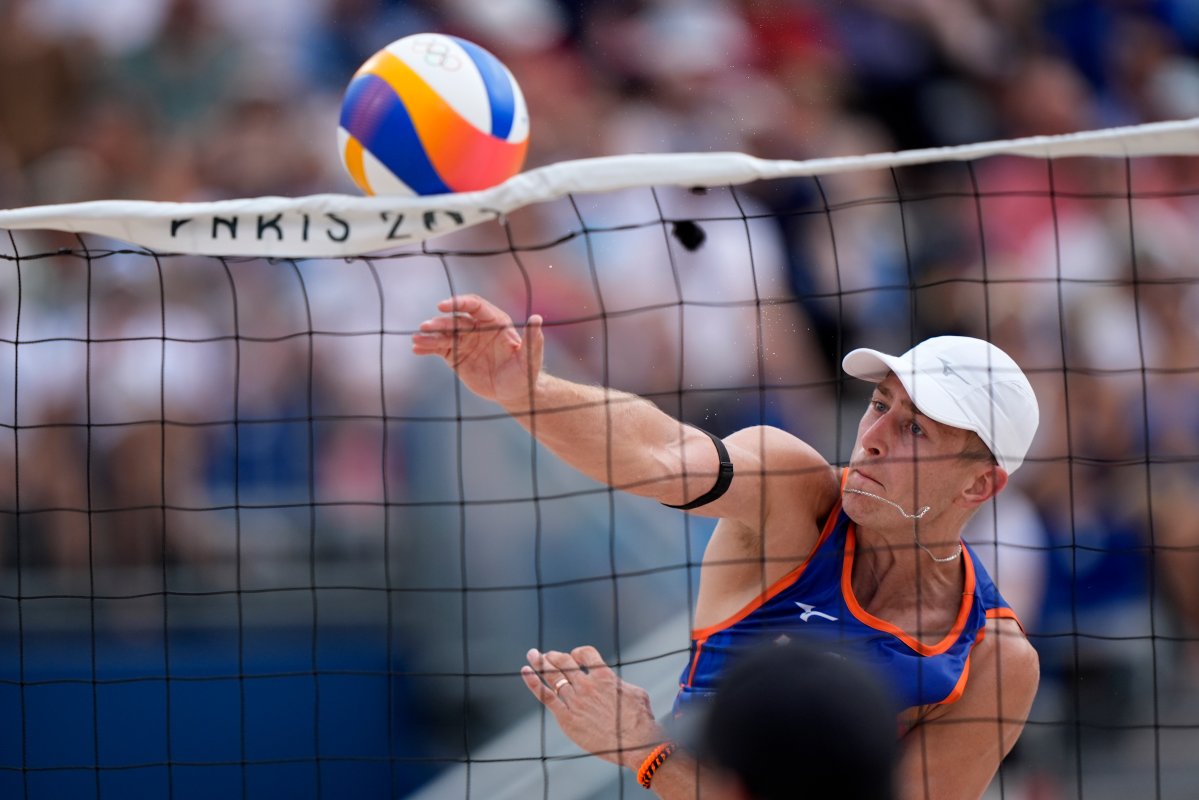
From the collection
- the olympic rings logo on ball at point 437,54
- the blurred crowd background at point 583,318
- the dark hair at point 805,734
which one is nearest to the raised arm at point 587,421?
the olympic rings logo on ball at point 437,54

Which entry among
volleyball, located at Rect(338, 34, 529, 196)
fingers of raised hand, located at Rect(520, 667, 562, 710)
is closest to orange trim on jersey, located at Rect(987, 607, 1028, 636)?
fingers of raised hand, located at Rect(520, 667, 562, 710)

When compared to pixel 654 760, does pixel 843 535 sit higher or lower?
higher

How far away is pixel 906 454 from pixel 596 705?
2.98ft

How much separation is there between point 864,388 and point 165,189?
3182 mm

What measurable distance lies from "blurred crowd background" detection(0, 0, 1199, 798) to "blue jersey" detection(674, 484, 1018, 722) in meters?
1.01

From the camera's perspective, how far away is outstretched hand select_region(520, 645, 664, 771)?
3.03 metres

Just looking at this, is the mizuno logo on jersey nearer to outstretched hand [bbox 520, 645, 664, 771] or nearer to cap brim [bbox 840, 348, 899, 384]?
outstretched hand [bbox 520, 645, 664, 771]

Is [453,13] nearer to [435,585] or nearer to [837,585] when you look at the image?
[435,585]

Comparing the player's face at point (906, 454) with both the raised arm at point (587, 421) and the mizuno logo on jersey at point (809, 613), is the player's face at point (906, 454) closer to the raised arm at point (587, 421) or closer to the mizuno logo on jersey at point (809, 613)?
the raised arm at point (587, 421)

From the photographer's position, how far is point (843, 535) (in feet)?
10.6

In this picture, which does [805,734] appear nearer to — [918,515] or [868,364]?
[918,515]

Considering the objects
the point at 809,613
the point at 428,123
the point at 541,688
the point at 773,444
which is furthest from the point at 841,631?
the point at 428,123

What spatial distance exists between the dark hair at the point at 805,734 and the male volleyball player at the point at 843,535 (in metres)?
1.49

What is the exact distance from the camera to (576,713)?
10.0ft
